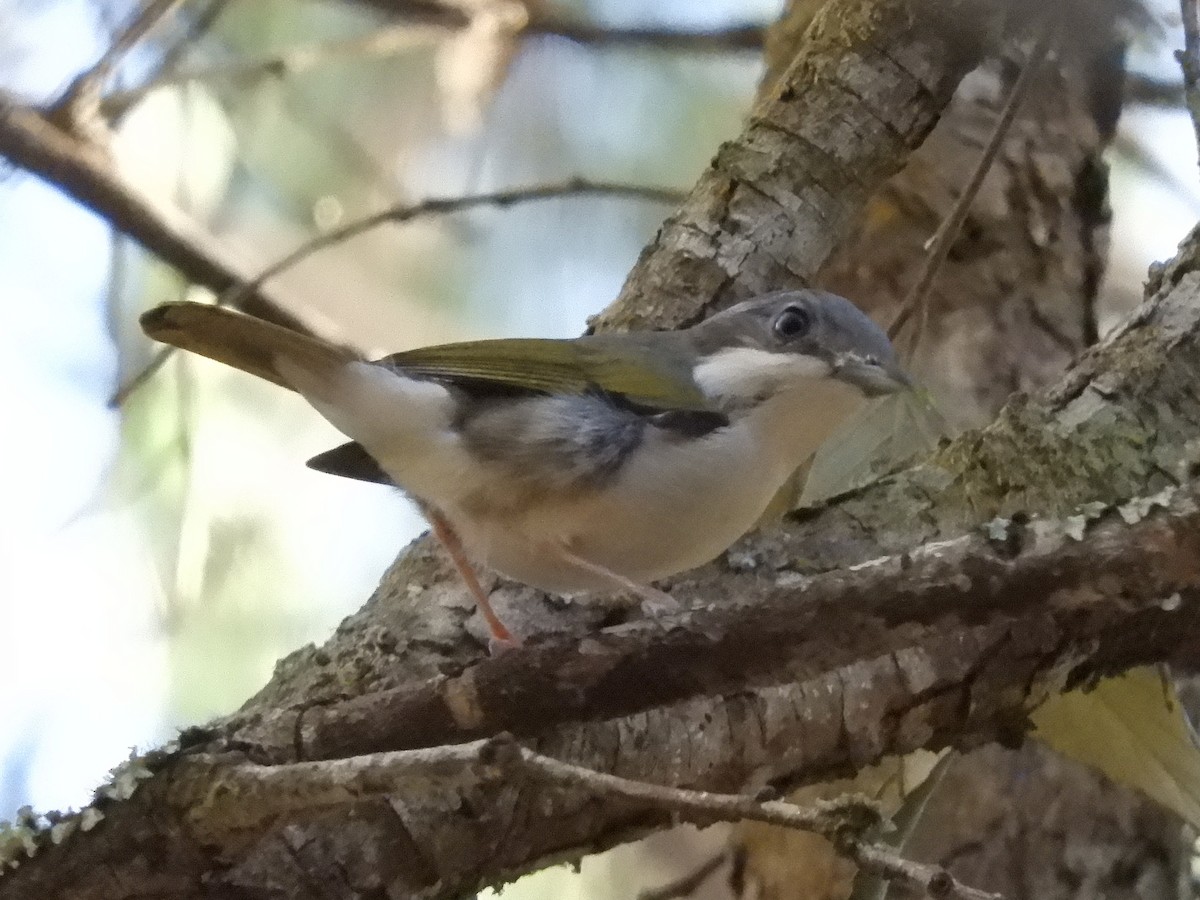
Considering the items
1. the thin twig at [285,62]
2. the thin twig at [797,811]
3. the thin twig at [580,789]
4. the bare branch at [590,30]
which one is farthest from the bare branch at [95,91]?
the thin twig at [797,811]

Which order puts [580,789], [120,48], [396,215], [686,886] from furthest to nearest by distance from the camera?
1. [396,215]
2. [120,48]
3. [686,886]
4. [580,789]

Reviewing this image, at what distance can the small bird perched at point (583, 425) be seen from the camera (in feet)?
6.52

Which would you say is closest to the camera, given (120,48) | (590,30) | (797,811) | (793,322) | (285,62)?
(797,811)

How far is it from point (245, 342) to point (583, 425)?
58 cm

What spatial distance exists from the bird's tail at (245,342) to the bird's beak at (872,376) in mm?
864

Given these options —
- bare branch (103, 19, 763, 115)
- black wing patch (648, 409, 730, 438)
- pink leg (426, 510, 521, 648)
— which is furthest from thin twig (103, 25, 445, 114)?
black wing patch (648, 409, 730, 438)

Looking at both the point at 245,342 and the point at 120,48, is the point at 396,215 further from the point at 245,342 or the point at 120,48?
the point at 245,342

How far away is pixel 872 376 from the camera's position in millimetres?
2057

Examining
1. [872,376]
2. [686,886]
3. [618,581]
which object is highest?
[872,376]

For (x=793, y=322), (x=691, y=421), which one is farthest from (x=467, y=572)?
(x=793, y=322)

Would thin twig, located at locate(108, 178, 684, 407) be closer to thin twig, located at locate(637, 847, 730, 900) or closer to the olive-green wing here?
the olive-green wing

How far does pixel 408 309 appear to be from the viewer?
165 inches

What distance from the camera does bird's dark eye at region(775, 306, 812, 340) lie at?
2211 millimetres

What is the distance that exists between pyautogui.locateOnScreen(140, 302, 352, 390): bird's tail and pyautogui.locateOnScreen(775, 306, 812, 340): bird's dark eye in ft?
2.56
